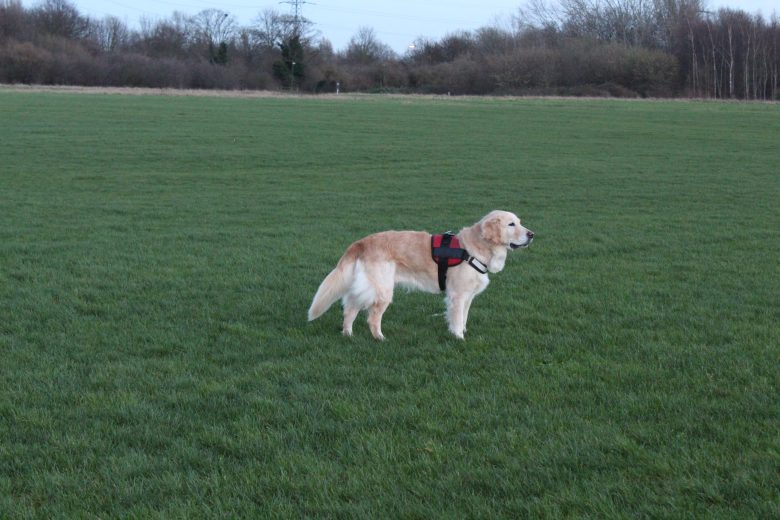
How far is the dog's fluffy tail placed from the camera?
Result: 764 centimetres

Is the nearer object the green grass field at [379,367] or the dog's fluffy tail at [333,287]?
the green grass field at [379,367]

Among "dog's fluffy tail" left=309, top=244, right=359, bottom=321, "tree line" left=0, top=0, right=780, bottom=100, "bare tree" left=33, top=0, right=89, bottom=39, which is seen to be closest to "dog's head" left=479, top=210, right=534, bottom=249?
"dog's fluffy tail" left=309, top=244, right=359, bottom=321

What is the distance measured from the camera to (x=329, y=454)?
4984mm

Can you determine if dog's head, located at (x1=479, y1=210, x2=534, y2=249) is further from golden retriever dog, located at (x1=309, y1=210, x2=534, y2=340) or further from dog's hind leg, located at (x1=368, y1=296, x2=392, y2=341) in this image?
dog's hind leg, located at (x1=368, y1=296, x2=392, y2=341)

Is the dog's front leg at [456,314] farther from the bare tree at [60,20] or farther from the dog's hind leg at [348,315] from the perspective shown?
the bare tree at [60,20]

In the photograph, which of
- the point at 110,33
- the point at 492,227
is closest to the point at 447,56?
the point at 110,33

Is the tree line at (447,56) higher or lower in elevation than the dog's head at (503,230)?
higher

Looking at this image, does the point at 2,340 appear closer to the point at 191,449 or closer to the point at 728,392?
the point at 191,449

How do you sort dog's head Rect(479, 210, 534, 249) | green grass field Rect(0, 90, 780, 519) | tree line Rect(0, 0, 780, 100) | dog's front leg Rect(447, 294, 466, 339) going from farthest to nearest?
tree line Rect(0, 0, 780, 100), dog's head Rect(479, 210, 534, 249), dog's front leg Rect(447, 294, 466, 339), green grass field Rect(0, 90, 780, 519)

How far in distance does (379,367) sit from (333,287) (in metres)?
1.23

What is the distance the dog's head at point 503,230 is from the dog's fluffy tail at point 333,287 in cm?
133

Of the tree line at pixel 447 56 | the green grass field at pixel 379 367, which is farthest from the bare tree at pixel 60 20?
the green grass field at pixel 379 367

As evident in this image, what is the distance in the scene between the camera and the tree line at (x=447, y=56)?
3391 inches

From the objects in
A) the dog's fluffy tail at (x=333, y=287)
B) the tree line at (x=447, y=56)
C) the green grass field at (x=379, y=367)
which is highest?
the tree line at (x=447, y=56)
